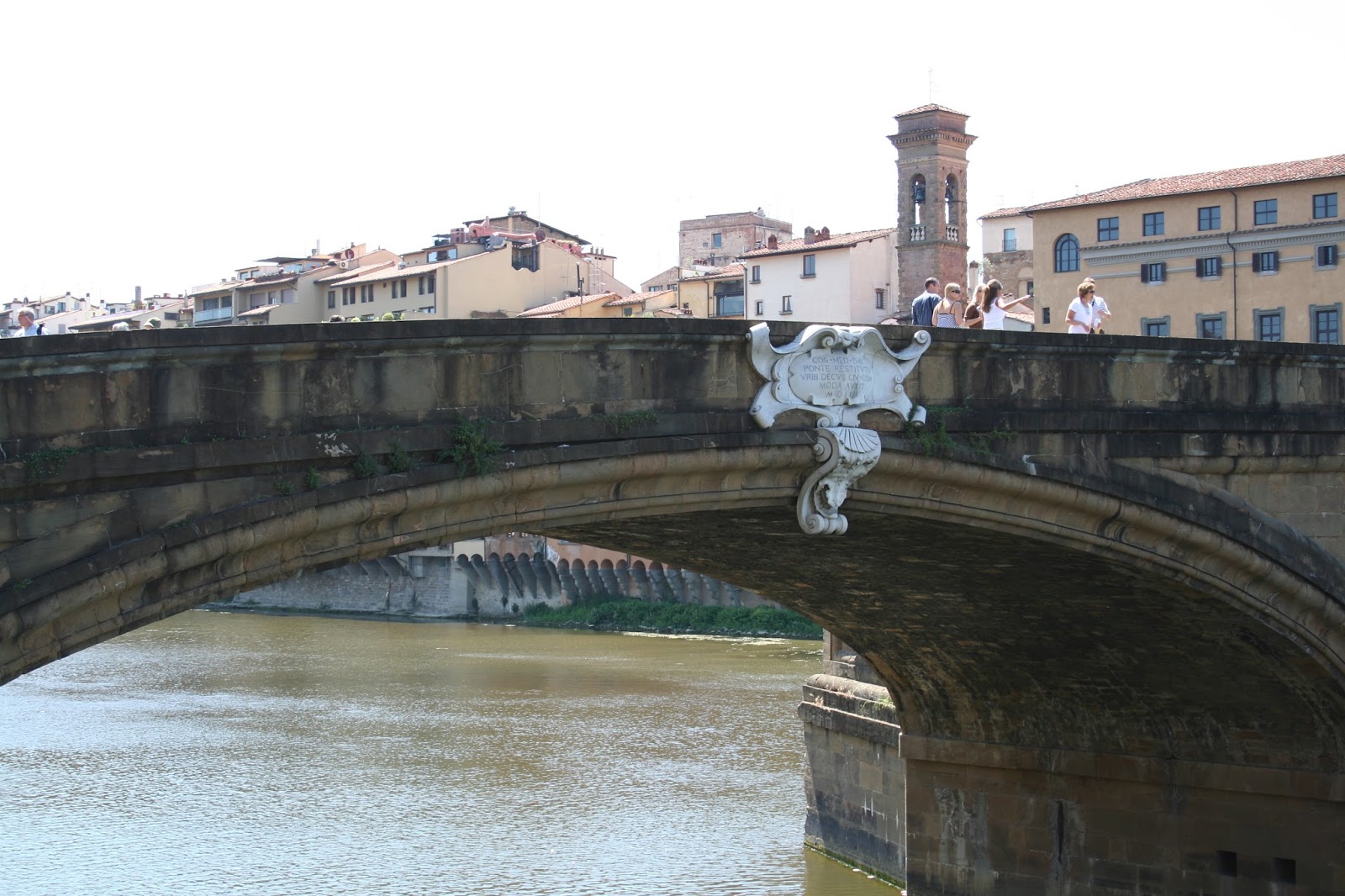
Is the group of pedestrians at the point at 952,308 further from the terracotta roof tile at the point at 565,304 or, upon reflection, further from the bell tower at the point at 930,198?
the bell tower at the point at 930,198

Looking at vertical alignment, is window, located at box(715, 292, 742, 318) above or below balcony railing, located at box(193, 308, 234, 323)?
below

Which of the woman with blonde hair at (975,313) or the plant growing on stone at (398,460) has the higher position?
the woman with blonde hair at (975,313)

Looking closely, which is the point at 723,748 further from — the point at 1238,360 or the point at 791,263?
the point at 791,263

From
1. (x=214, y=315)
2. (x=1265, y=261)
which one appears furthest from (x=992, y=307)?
(x=214, y=315)

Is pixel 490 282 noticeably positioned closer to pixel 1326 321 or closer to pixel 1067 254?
pixel 1067 254

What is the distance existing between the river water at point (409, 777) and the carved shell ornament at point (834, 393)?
6809 mm

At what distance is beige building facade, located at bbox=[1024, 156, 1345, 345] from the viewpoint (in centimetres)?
2900

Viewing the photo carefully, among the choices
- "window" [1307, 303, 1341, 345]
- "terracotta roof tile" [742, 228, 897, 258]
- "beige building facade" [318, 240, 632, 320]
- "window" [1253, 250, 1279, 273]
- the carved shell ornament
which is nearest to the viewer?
the carved shell ornament

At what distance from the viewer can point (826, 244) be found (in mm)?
41469

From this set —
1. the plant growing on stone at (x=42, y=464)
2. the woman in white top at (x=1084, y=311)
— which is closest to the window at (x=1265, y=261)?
the woman in white top at (x=1084, y=311)

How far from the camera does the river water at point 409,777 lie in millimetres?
15258

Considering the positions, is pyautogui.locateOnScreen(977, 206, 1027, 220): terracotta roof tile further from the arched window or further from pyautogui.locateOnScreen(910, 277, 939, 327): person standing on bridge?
pyautogui.locateOnScreen(910, 277, 939, 327): person standing on bridge

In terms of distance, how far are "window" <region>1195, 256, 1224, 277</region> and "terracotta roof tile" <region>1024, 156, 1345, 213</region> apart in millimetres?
1123

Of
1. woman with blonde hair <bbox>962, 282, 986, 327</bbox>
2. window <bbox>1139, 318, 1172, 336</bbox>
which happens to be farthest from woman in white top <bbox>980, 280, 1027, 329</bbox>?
window <bbox>1139, 318, 1172, 336</bbox>
